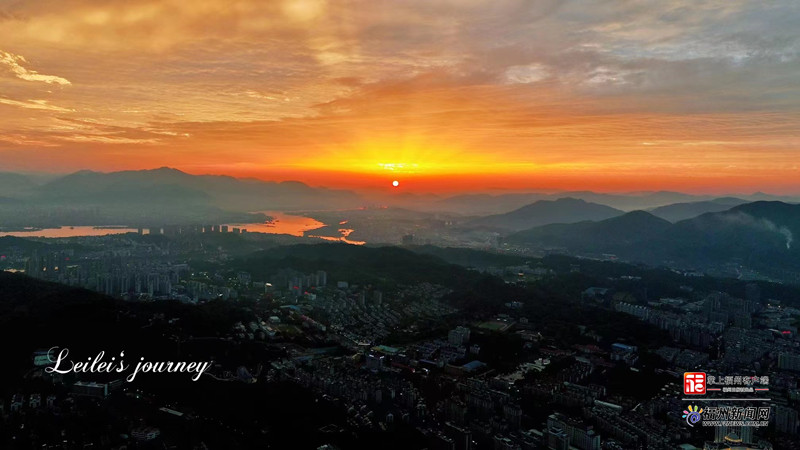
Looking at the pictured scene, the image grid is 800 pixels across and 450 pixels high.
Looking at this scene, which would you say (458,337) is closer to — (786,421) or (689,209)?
(786,421)

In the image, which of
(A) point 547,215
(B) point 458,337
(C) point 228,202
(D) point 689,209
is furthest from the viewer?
(C) point 228,202

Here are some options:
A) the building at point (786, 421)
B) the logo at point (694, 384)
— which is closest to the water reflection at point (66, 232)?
the logo at point (694, 384)

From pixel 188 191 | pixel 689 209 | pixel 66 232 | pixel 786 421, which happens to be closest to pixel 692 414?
pixel 786 421

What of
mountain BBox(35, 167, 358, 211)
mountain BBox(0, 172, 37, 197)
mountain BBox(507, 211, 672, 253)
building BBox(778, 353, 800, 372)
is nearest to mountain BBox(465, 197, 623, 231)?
mountain BBox(507, 211, 672, 253)

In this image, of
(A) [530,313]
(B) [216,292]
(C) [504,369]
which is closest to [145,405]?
(C) [504,369]

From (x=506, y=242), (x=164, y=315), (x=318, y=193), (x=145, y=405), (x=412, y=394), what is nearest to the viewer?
(x=145, y=405)

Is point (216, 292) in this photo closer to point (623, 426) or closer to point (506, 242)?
point (623, 426)
